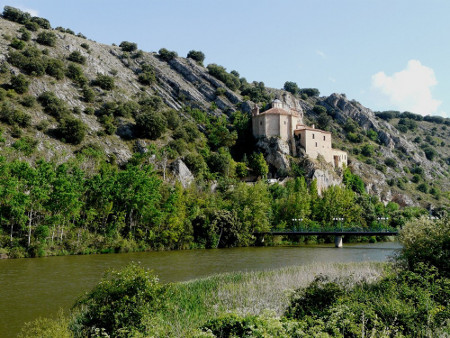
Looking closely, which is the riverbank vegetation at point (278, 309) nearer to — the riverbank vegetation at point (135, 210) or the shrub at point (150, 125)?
the riverbank vegetation at point (135, 210)

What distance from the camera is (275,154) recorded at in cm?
→ 8944

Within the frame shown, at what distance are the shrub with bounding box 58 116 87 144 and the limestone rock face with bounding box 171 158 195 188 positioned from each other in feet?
58.2

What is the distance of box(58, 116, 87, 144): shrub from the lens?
221ft

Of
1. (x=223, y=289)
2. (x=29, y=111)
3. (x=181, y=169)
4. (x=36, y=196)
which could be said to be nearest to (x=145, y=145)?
(x=181, y=169)

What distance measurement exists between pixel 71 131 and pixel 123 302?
6172cm

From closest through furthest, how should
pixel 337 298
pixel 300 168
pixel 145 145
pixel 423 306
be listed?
pixel 423 306 < pixel 337 298 < pixel 145 145 < pixel 300 168

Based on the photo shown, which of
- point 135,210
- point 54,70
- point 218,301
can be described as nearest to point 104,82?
point 54,70

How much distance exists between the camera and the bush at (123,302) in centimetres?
1190

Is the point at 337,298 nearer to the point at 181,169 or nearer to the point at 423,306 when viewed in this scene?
the point at 423,306

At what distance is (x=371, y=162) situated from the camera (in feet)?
352

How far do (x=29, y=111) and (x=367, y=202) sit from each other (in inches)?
2757

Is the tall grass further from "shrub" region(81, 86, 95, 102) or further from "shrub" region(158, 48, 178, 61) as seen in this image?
"shrub" region(158, 48, 178, 61)

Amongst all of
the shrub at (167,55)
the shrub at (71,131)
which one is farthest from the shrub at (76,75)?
the shrub at (167,55)

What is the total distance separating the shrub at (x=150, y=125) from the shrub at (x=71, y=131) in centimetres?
1399
